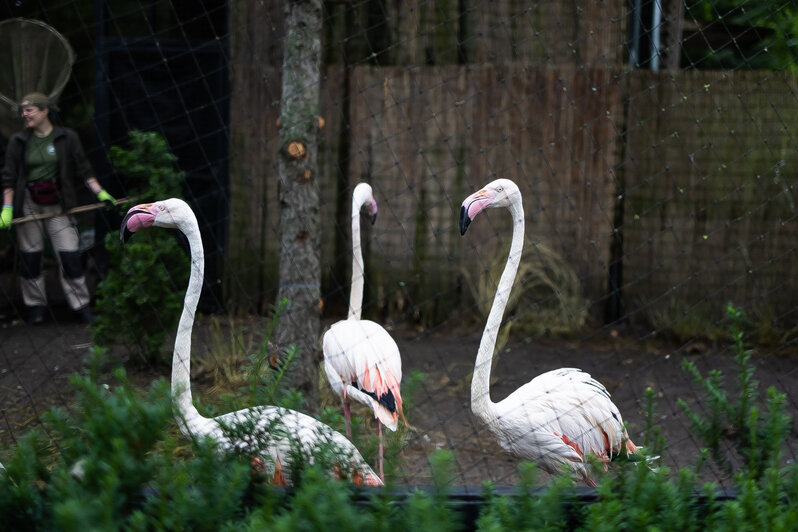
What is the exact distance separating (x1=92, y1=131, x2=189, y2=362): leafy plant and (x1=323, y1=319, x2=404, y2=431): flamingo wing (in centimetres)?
131

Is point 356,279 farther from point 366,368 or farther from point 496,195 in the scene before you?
point 496,195

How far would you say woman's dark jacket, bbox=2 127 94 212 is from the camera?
5.88m

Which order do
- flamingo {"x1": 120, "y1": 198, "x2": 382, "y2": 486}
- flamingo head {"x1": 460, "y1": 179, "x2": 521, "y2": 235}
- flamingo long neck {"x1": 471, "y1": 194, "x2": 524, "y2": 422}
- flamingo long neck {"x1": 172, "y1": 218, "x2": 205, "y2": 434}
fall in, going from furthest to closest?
flamingo head {"x1": 460, "y1": 179, "x2": 521, "y2": 235} → flamingo long neck {"x1": 471, "y1": 194, "x2": 524, "y2": 422} → flamingo long neck {"x1": 172, "y1": 218, "x2": 205, "y2": 434} → flamingo {"x1": 120, "y1": 198, "x2": 382, "y2": 486}

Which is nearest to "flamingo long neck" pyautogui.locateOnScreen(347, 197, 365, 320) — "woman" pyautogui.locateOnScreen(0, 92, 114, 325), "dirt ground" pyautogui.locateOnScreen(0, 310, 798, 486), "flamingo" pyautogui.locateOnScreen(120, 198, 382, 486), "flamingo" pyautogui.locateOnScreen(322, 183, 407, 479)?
"flamingo" pyautogui.locateOnScreen(322, 183, 407, 479)

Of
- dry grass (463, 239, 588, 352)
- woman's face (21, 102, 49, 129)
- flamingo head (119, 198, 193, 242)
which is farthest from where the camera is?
dry grass (463, 239, 588, 352)

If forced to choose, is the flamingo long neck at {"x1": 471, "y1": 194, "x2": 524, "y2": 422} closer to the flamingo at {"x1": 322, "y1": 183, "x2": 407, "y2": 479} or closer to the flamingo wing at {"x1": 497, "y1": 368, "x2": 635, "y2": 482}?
the flamingo wing at {"x1": 497, "y1": 368, "x2": 635, "y2": 482}

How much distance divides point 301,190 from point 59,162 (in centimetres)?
269

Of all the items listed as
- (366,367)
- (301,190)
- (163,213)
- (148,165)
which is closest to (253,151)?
(148,165)

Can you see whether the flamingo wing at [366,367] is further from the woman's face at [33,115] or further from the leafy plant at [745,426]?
the woman's face at [33,115]

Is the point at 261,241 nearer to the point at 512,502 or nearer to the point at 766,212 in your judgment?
the point at 766,212

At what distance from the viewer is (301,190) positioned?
4117 mm

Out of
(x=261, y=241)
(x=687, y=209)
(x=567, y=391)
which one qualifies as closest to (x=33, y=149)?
(x=261, y=241)

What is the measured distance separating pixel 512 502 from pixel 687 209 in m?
4.85

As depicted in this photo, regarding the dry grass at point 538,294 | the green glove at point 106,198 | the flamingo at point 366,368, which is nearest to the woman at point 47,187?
the green glove at point 106,198
